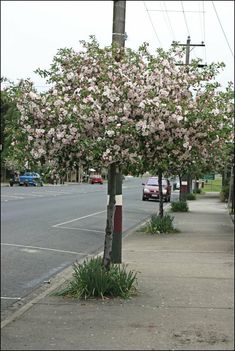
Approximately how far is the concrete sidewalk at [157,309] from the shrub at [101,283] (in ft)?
Answer: 0.39

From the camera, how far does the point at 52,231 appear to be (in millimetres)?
14445

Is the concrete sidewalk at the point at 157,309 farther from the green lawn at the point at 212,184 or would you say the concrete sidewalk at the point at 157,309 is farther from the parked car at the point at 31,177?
the parked car at the point at 31,177

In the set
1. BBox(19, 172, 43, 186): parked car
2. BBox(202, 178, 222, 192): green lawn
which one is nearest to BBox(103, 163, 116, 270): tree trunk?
BBox(202, 178, 222, 192): green lawn

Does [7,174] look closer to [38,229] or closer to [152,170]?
[152,170]

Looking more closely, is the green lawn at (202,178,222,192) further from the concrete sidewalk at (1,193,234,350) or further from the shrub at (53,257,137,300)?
the shrub at (53,257,137,300)

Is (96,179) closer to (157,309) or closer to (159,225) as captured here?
(159,225)

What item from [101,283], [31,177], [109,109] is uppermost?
[109,109]

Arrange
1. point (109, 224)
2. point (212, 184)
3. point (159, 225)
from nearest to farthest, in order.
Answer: point (212, 184) → point (159, 225) → point (109, 224)

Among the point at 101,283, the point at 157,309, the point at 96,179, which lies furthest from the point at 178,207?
the point at 101,283

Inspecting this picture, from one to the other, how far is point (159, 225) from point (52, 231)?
Answer: 9200 millimetres

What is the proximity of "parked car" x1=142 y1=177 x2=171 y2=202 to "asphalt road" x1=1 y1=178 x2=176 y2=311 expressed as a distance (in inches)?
2.6

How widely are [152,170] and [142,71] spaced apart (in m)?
0.58

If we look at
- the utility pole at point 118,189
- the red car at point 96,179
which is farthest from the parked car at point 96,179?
the utility pole at point 118,189

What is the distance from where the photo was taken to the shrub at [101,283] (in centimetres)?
611
